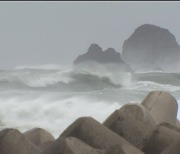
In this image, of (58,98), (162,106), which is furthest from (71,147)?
(58,98)

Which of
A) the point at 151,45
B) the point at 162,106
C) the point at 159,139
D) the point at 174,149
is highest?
the point at 174,149

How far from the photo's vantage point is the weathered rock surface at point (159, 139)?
3.31 m

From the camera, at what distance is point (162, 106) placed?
4555 millimetres

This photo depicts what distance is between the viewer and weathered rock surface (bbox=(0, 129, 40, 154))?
3.16 m

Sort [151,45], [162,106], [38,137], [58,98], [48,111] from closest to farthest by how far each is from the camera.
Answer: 1. [38,137]
2. [162,106]
3. [48,111]
4. [58,98]
5. [151,45]

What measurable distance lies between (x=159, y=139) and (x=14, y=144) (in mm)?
930

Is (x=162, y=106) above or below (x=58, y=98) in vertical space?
above

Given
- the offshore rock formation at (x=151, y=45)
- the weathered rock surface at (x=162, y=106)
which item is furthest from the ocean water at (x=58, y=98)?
the offshore rock formation at (x=151, y=45)

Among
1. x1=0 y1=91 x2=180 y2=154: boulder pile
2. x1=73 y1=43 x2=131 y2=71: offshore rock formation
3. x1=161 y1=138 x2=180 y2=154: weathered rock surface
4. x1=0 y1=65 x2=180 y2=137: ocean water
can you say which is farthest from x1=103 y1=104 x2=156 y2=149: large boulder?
x1=73 y1=43 x2=131 y2=71: offshore rock formation

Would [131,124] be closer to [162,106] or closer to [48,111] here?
[162,106]

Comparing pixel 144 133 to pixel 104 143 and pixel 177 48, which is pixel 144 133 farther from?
pixel 177 48

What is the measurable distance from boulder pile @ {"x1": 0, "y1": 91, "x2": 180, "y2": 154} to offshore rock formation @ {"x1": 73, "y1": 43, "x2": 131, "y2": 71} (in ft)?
92.2

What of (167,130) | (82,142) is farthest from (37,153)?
(167,130)

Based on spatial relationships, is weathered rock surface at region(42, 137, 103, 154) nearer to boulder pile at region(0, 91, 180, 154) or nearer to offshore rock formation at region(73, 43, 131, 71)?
boulder pile at region(0, 91, 180, 154)
